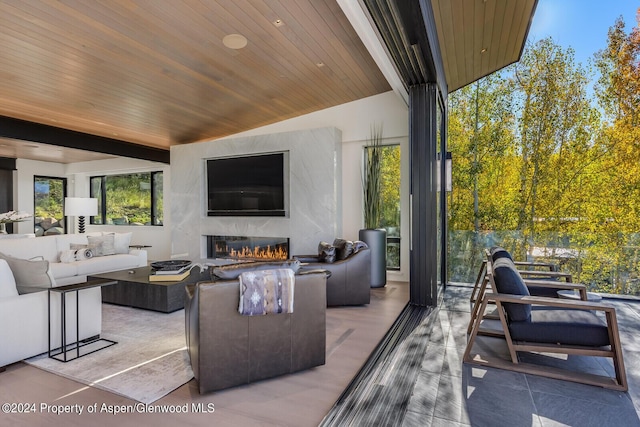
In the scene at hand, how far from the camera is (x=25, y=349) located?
8.99ft

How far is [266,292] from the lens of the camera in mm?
2279

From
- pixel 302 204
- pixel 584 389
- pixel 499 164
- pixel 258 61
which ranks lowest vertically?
pixel 584 389

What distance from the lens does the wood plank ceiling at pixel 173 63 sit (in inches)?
123

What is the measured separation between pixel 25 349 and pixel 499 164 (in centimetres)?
608

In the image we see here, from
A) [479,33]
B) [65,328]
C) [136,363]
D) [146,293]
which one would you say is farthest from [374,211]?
[65,328]

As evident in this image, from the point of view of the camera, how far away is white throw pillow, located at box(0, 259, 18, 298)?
8.93 feet

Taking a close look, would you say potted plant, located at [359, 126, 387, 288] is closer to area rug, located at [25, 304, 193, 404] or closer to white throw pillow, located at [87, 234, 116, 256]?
area rug, located at [25, 304, 193, 404]

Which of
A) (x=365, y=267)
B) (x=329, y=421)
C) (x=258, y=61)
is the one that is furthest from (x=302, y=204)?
(x=329, y=421)

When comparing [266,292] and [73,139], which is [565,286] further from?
[73,139]

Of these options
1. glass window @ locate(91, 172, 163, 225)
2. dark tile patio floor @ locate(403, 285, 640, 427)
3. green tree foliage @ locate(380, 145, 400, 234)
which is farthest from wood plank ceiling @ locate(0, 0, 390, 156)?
dark tile patio floor @ locate(403, 285, 640, 427)

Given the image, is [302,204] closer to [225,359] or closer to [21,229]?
[225,359]

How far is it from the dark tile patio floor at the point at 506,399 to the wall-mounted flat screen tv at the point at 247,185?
405cm

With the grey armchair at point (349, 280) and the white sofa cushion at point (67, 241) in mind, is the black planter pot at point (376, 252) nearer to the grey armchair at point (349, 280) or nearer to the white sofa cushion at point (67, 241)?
the grey armchair at point (349, 280)

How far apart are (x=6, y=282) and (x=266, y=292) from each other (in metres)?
2.23
